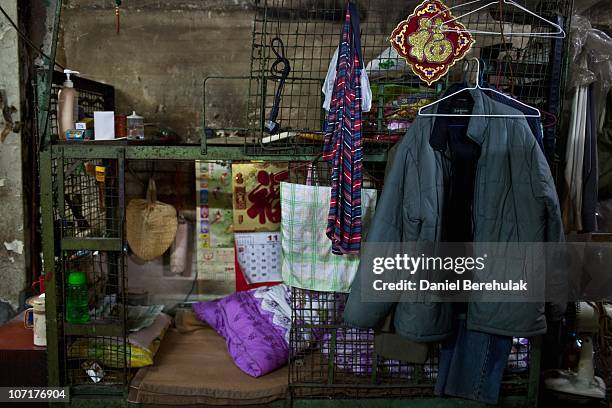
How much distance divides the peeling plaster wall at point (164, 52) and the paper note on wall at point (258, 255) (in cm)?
83

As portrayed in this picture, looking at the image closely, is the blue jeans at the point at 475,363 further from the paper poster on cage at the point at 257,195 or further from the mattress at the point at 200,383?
the paper poster on cage at the point at 257,195

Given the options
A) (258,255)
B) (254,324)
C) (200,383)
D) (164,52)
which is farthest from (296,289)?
(164,52)

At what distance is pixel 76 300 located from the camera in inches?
117

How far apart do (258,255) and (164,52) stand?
5.20ft

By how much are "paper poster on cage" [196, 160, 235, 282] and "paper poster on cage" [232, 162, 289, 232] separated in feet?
0.40

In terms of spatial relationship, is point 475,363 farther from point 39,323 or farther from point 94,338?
point 39,323

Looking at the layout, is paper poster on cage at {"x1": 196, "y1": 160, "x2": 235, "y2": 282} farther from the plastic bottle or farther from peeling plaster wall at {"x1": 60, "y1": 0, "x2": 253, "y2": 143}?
the plastic bottle

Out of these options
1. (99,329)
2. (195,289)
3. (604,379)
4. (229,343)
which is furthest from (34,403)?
(604,379)

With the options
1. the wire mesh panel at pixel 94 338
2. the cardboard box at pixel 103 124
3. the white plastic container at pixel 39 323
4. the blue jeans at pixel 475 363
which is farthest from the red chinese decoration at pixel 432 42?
the white plastic container at pixel 39 323

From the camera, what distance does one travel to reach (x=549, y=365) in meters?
3.36

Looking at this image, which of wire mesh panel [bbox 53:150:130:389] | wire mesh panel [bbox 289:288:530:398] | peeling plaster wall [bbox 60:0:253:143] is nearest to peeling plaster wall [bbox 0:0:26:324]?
peeling plaster wall [bbox 60:0:253:143]

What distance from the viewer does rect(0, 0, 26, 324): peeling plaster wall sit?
3.62 m

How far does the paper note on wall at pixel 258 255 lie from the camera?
3.83 meters

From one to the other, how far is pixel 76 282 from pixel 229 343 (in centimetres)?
97
